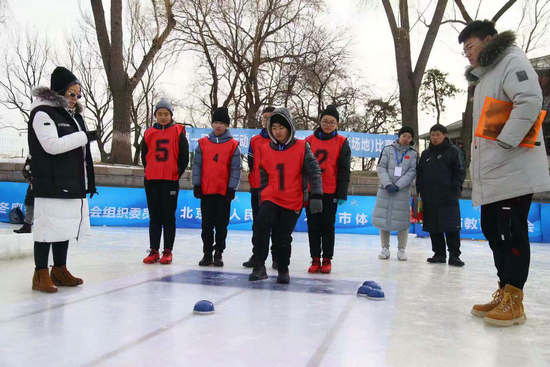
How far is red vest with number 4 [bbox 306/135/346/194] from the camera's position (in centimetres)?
492

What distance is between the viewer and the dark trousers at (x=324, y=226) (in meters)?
4.93

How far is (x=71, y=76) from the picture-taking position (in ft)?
12.7

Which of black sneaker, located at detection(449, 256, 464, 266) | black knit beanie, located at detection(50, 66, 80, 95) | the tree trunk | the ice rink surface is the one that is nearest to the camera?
the ice rink surface

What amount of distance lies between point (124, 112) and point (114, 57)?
1.38 meters

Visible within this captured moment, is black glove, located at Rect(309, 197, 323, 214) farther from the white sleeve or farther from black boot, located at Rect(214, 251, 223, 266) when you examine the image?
the white sleeve

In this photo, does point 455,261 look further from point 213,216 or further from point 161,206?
point 161,206

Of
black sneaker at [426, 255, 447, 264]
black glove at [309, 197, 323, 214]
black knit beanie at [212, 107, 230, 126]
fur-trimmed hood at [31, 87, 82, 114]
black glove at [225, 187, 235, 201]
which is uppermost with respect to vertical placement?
black knit beanie at [212, 107, 230, 126]

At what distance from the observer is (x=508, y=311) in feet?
9.58

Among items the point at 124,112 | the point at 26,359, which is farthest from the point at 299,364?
the point at 124,112

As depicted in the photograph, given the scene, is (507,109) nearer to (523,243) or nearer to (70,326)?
(523,243)

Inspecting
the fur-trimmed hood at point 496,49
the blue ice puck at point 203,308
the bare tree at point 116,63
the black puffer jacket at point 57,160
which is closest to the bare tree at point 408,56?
the bare tree at point 116,63

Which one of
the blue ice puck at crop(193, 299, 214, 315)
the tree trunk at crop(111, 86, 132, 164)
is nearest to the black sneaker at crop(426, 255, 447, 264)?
the blue ice puck at crop(193, 299, 214, 315)

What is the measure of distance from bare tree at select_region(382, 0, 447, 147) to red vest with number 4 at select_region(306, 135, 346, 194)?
339 inches

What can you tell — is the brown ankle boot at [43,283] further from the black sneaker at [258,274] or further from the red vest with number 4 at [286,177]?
the red vest with number 4 at [286,177]
